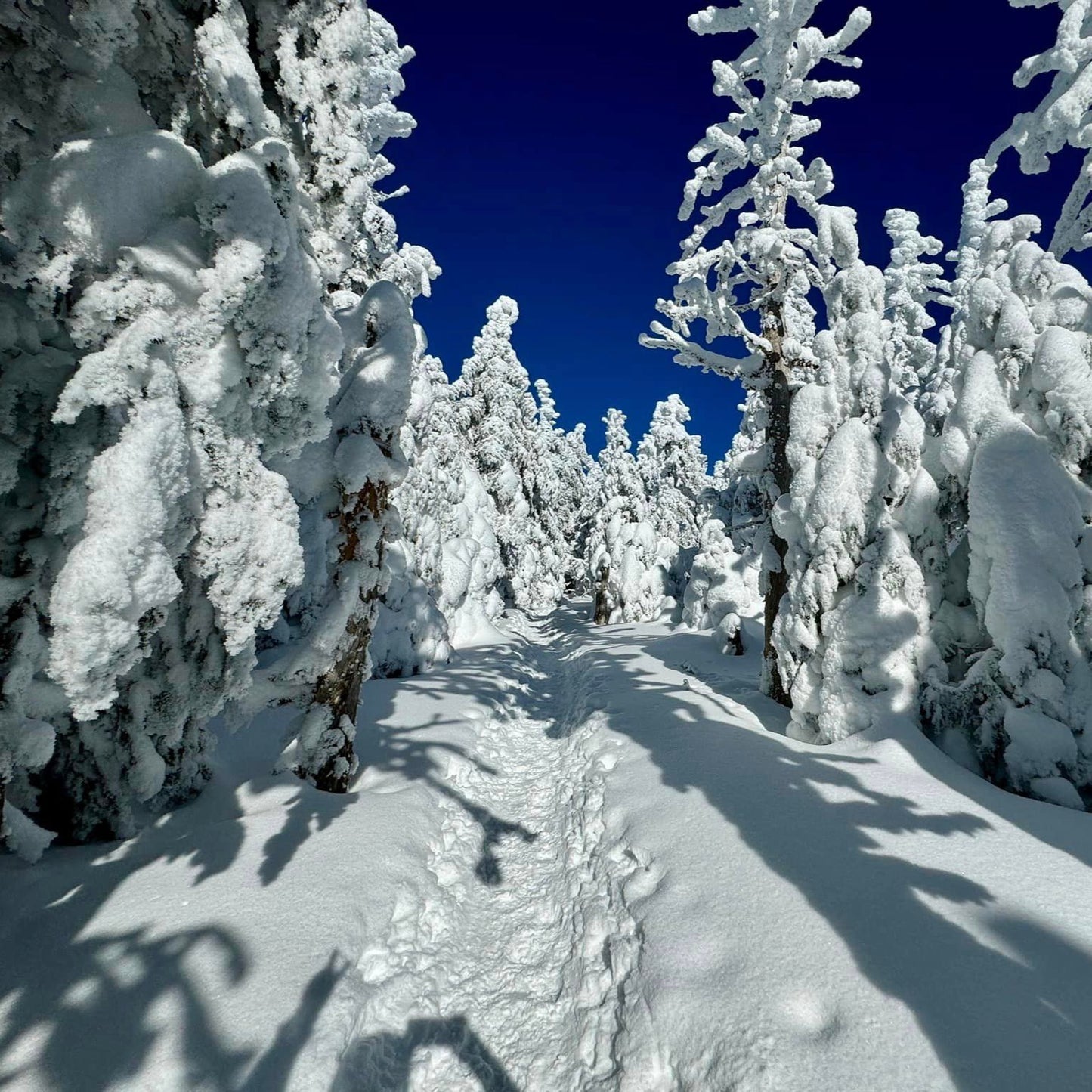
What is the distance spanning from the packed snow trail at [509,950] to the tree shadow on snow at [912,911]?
1171 millimetres

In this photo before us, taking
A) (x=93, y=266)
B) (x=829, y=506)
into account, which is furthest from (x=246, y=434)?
(x=829, y=506)

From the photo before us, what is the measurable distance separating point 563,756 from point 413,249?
39.1 ft

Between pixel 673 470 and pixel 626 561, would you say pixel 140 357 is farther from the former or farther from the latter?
pixel 673 470

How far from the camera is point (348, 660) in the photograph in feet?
19.0

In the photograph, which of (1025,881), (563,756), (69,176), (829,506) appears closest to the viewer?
(69,176)

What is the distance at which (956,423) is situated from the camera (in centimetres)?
663

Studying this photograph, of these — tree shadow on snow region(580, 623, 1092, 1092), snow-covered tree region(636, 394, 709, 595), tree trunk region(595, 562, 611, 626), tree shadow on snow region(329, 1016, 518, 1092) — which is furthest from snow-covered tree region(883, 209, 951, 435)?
tree shadow on snow region(329, 1016, 518, 1092)

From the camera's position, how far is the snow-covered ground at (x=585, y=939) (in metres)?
2.65

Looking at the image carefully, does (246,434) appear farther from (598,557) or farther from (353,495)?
(598,557)

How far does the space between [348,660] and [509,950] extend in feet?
10.0

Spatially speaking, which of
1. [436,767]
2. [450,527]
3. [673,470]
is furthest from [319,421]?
[673,470]

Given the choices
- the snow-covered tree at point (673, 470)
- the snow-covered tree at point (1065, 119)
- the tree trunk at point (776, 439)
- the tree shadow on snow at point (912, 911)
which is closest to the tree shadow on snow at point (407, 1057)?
the tree shadow on snow at point (912, 911)

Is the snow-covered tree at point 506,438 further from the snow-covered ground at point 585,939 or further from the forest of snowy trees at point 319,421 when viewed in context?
the snow-covered ground at point 585,939

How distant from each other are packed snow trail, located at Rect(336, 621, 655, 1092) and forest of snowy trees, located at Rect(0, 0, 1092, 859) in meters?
1.80
